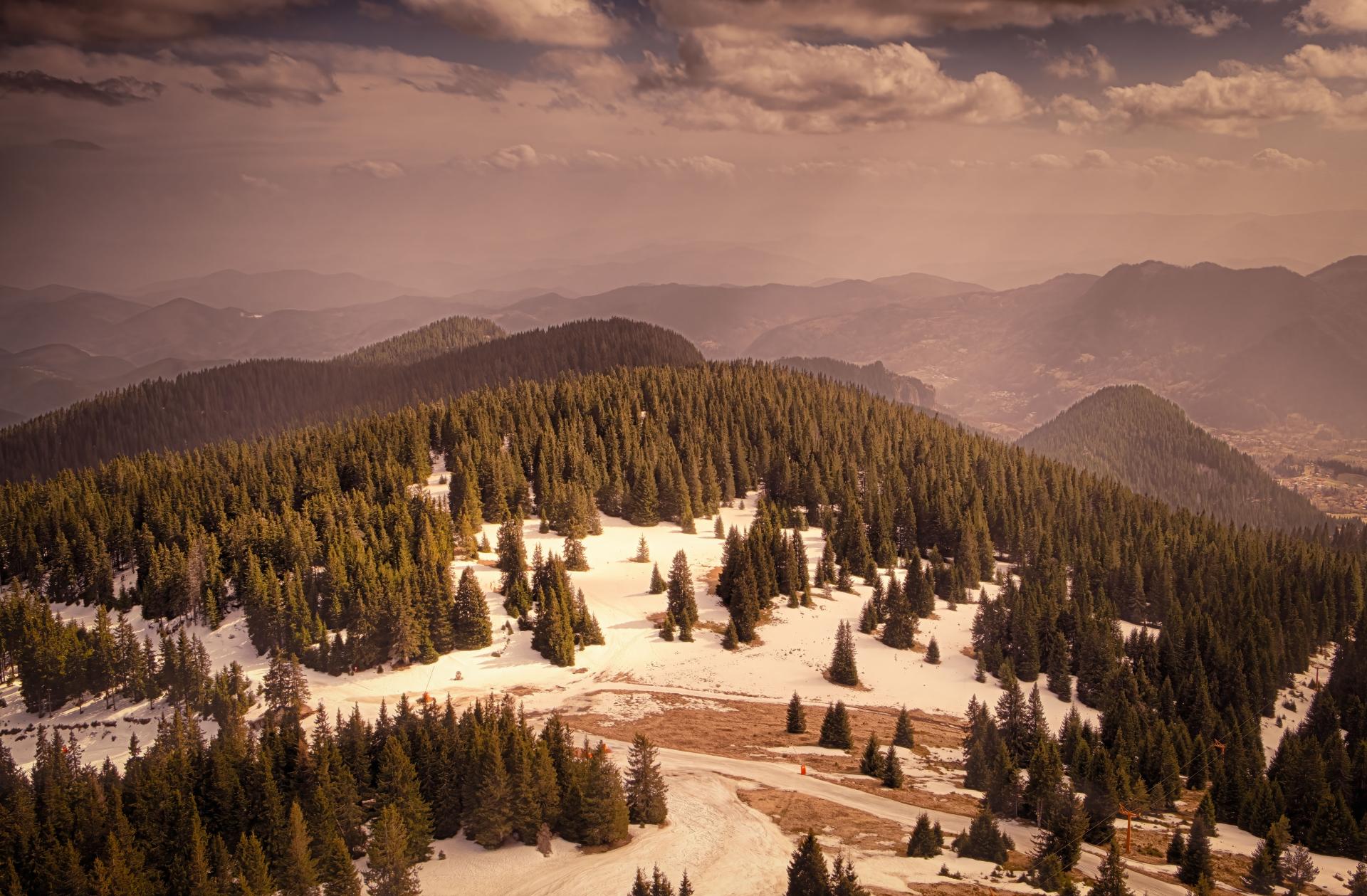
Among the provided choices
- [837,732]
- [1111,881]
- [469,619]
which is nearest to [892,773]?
[837,732]

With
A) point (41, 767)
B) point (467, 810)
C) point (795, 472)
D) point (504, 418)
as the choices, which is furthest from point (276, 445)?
point (467, 810)

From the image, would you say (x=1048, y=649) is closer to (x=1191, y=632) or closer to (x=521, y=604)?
(x=1191, y=632)

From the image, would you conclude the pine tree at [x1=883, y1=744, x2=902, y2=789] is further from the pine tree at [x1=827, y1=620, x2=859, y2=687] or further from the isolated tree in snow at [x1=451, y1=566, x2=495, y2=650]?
the isolated tree in snow at [x1=451, y1=566, x2=495, y2=650]

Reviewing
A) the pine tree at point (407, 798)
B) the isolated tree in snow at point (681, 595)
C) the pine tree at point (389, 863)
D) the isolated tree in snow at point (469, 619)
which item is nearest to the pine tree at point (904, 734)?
the isolated tree in snow at point (681, 595)

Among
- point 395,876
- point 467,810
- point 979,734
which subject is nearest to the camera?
point 395,876

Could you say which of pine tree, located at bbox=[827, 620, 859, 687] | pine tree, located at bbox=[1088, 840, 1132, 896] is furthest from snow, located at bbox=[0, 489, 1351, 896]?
pine tree, located at bbox=[1088, 840, 1132, 896]

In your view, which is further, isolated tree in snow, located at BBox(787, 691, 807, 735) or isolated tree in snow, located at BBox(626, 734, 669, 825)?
isolated tree in snow, located at BBox(787, 691, 807, 735)

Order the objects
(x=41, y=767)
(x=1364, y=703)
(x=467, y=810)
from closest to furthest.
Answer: (x=467, y=810)
(x=41, y=767)
(x=1364, y=703)
